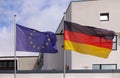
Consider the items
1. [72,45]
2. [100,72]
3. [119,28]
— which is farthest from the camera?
[119,28]

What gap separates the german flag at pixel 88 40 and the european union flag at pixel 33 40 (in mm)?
969

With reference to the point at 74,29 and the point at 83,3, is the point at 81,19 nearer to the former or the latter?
the point at 83,3

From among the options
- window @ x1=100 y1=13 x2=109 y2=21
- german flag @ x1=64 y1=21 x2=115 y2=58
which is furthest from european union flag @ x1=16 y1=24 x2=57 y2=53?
window @ x1=100 y1=13 x2=109 y2=21

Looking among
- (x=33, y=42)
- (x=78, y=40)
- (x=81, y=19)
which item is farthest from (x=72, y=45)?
(x=81, y=19)

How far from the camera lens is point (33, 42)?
72.7 feet

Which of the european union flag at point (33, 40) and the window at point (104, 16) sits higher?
the window at point (104, 16)

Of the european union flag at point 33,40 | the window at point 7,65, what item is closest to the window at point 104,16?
the european union flag at point 33,40

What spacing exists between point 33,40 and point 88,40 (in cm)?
291

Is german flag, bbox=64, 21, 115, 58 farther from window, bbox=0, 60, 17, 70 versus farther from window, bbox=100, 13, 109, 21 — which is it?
window, bbox=0, 60, 17, 70

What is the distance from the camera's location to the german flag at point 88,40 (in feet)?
71.9

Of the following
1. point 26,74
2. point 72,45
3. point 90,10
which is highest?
point 90,10

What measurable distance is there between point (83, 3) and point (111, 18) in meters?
2.62

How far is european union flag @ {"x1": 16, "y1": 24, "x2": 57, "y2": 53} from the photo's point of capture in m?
22.0

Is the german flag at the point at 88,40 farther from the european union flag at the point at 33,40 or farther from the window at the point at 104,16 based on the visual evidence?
the window at the point at 104,16
